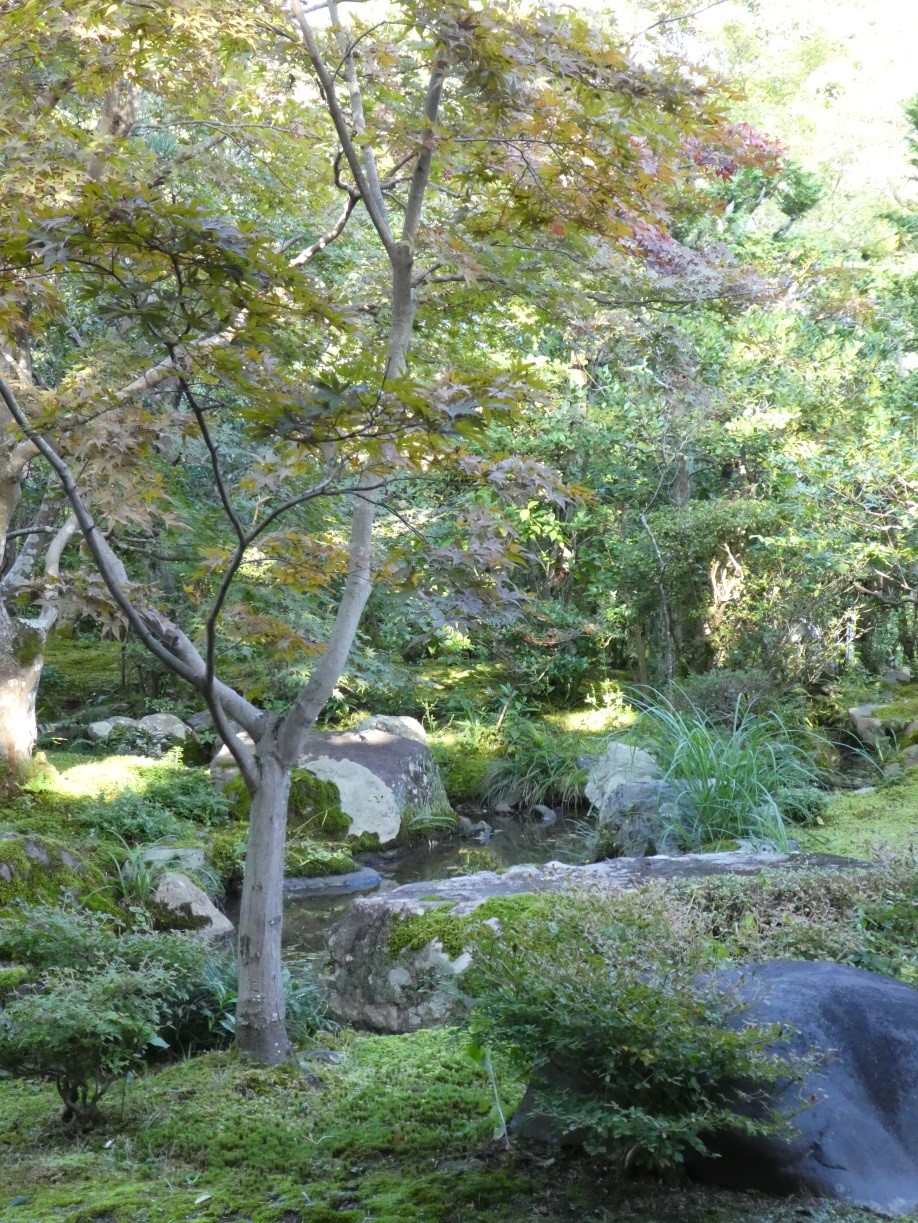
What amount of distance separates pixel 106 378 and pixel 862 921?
517 cm

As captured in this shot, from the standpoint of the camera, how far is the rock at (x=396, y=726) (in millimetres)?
10617

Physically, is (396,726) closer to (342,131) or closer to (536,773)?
(536,773)

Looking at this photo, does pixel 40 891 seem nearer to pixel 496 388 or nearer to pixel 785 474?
pixel 496 388

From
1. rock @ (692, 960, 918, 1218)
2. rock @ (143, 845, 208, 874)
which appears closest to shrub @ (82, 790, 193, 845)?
rock @ (143, 845, 208, 874)

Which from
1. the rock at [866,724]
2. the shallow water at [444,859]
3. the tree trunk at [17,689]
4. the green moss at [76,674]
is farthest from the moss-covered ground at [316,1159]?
the green moss at [76,674]

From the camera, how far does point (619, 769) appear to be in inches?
318

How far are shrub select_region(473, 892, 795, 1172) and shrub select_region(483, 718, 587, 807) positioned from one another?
7.99m

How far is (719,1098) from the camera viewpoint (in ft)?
7.70

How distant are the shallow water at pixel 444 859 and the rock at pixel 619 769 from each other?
1.73 feet

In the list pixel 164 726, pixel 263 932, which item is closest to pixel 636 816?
pixel 263 932

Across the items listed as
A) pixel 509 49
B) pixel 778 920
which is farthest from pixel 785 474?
pixel 509 49

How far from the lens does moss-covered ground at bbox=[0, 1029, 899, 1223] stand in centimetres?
241

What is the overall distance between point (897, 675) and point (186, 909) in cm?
787

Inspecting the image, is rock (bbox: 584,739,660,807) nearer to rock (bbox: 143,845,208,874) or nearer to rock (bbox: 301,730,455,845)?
rock (bbox: 301,730,455,845)
